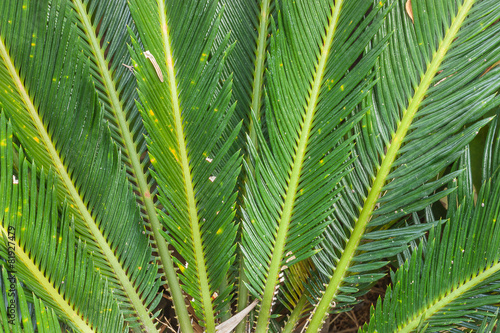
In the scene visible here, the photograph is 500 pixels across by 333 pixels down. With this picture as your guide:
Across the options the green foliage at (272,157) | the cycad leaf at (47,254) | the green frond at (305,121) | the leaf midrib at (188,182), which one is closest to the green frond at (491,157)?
the green foliage at (272,157)

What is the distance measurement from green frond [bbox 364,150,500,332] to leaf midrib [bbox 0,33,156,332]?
0.52 meters

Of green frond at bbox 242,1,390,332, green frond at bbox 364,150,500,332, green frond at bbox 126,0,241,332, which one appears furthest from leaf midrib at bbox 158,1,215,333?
green frond at bbox 364,150,500,332

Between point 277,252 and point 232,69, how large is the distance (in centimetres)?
44

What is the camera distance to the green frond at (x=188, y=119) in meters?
0.86

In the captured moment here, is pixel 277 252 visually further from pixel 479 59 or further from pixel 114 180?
pixel 479 59

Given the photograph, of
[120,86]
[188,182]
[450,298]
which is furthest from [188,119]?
[450,298]

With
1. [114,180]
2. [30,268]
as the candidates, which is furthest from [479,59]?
[30,268]

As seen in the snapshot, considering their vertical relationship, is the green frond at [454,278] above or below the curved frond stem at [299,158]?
below

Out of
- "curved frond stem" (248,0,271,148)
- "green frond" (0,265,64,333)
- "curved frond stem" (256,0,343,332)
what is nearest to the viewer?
"green frond" (0,265,64,333)

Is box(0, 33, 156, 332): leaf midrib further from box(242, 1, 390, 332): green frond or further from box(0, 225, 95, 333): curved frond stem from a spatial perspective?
box(242, 1, 390, 332): green frond

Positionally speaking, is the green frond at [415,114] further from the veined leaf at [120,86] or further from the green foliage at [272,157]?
the veined leaf at [120,86]

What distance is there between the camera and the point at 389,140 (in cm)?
92

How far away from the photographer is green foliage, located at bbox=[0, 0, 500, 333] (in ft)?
2.79

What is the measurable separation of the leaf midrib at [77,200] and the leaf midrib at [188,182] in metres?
0.15
